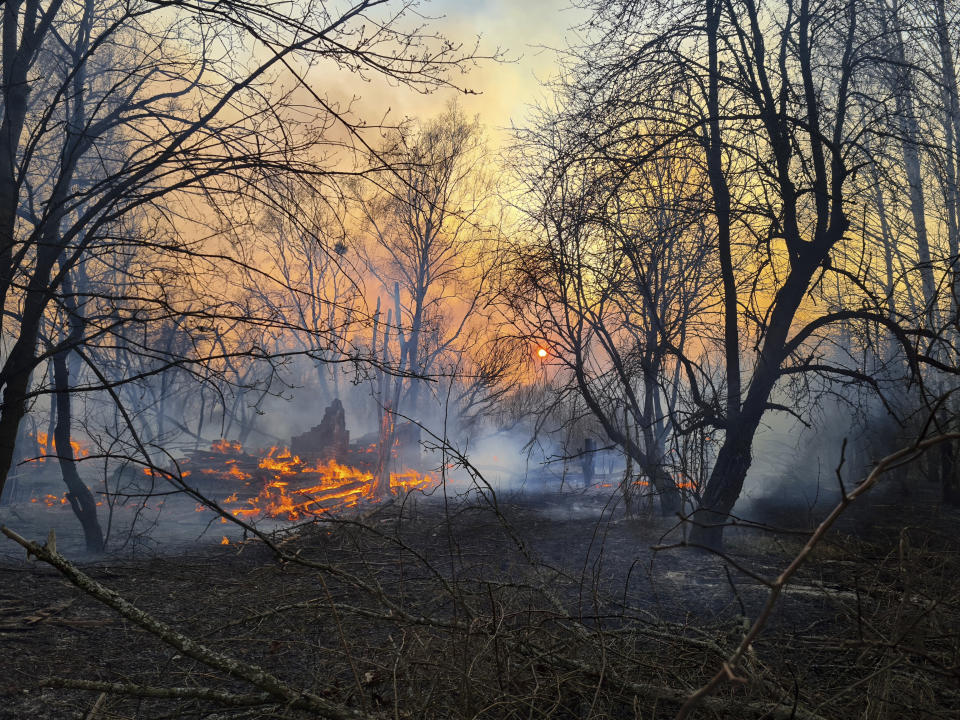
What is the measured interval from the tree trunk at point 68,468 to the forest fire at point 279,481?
4585 mm

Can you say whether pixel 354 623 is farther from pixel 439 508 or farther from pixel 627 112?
pixel 439 508

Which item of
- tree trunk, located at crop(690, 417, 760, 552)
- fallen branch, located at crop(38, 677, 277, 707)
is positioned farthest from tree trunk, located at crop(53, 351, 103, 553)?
tree trunk, located at crop(690, 417, 760, 552)

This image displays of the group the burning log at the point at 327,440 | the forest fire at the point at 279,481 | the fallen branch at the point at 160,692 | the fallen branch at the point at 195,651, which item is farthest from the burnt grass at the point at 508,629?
the burning log at the point at 327,440

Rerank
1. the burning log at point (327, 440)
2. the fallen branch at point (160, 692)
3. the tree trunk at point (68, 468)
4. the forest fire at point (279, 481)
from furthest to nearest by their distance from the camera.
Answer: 1. the burning log at point (327, 440)
2. the forest fire at point (279, 481)
3. the tree trunk at point (68, 468)
4. the fallen branch at point (160, 692)

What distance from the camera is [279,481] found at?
1526 centimetres

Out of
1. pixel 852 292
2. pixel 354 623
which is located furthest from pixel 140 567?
pixel 852 292

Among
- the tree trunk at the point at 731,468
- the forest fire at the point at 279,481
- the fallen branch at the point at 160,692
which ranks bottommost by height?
the forest fire at the point at 279,481

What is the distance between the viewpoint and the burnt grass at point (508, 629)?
2725 mm

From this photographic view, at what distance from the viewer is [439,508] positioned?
1301cm

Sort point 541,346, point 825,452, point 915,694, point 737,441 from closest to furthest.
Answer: point 915,694 < point 737,441 < point 541,346 < point 825,452

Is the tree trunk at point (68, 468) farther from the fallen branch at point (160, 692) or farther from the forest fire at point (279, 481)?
the fallen branch at point (160, 692)

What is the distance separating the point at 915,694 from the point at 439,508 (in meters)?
10.6

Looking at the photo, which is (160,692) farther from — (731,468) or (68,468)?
(68,468)

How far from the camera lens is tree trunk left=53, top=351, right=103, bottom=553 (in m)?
8.14
